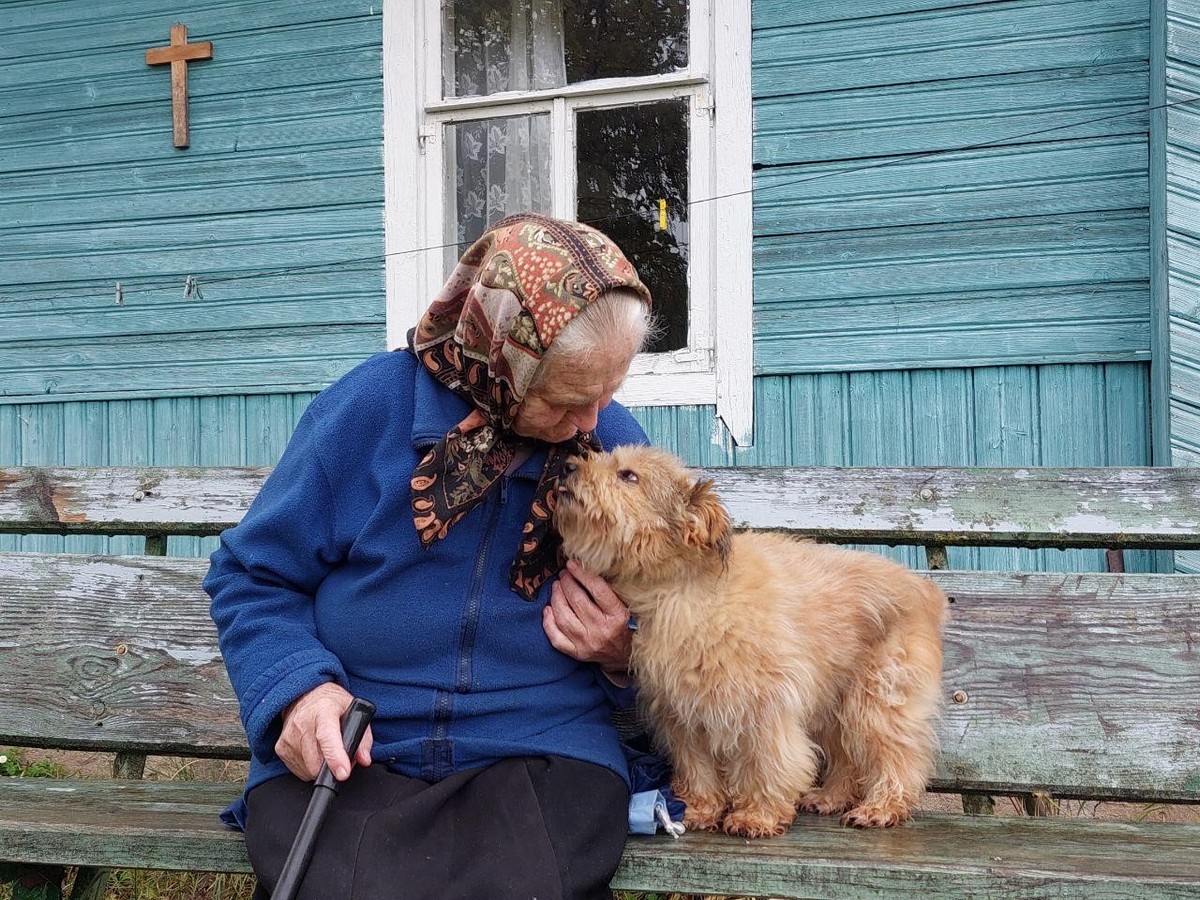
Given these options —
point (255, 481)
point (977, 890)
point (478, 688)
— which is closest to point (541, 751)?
point (478, 688)

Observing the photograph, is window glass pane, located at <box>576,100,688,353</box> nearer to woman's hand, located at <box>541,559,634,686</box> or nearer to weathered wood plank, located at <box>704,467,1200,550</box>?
weathered wood plank, located at <box>704,467,1200,550</box>

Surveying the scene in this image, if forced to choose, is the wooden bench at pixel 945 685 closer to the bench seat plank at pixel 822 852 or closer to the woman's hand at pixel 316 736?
the bench seat plank at pixel 822 852

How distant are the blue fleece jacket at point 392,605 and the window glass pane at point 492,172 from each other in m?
3.09

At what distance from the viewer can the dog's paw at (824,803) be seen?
246 centimetres

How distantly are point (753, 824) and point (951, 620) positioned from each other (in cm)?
84

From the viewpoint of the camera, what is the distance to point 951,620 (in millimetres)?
2695

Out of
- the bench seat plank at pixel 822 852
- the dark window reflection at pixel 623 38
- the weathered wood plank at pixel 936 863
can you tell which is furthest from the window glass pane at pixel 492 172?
the weathered wood plank at pixel 936 863

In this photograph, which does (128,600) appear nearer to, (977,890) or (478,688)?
(478,688)

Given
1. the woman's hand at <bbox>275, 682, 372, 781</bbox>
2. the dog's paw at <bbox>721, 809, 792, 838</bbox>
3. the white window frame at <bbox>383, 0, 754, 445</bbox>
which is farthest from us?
the white window frame at <bbox>383, 0, 754, 445</bbox>

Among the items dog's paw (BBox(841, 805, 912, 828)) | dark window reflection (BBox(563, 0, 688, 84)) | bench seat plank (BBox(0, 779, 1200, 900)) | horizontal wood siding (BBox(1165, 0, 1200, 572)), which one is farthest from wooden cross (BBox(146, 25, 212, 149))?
dog's paw (BBox(841, 805, 912, 828))

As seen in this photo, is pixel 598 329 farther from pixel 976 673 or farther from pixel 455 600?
pixel 976 673

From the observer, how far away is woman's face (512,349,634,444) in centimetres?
208

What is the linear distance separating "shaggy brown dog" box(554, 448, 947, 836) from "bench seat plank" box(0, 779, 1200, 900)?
0.40 feet

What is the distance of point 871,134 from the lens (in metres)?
4.50
